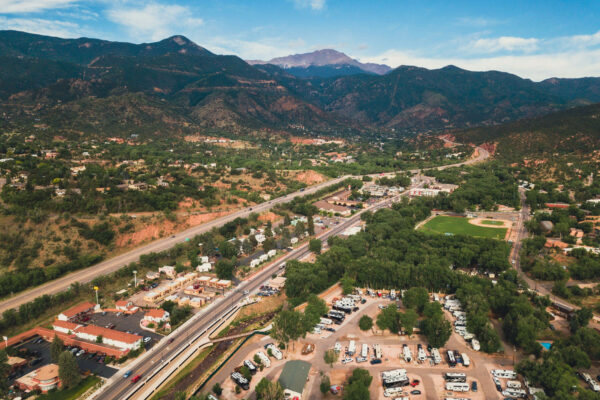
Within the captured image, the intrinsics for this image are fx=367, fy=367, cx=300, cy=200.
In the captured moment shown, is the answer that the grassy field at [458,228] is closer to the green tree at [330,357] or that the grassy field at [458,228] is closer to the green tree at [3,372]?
the green tree at [330,357]

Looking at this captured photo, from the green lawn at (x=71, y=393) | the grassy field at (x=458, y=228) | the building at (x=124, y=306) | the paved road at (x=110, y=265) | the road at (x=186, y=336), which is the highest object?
the paved road at (x=110, y=265)

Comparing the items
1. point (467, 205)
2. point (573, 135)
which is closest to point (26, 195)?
point (467, 205)

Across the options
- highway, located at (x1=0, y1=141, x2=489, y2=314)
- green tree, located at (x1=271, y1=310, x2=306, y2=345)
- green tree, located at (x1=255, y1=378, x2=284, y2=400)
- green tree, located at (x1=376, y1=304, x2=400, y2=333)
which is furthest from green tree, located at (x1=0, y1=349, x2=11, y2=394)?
green tree, located at (x1=376, y1=304, x2=400, y2=333)

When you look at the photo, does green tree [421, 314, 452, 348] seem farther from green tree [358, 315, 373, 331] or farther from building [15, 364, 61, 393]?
building [15, 364, 61, 393]

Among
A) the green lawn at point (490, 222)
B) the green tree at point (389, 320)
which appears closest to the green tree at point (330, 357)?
the green tree at point (389, 320)

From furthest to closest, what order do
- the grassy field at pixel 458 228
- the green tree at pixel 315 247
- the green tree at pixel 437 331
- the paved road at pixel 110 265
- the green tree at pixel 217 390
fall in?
the grassy field at pixel 458 228 < the green tree at pixel 315 247 < the paved road at pixel 110 265 < the green tree at pixel 437 331 < the green tree at pixel 217 390

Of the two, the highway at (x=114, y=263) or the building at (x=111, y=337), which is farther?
the highway at (x=114, y=263)

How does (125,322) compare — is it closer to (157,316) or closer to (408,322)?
(157,316)
